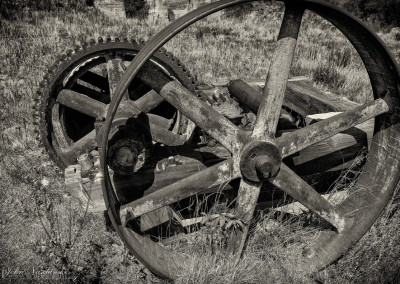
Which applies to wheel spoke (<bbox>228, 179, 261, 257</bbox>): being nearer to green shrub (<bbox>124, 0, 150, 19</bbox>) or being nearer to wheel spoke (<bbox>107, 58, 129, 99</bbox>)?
wheel spoke (<bbox>107, 58, 129, 99</bbox>)

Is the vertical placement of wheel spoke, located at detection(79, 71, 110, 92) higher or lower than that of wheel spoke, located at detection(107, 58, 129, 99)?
Answer: lower

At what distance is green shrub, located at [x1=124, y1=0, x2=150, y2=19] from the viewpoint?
12836 mm

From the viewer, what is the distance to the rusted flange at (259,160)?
2.13 metres

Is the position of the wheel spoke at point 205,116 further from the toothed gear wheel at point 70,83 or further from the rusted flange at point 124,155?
the toothed gear wheel at point 70,83

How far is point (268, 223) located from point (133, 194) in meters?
1.08

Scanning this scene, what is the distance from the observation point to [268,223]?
284 centimetres

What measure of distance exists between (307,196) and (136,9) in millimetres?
12262

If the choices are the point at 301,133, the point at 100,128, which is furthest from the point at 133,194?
the point at 301,133

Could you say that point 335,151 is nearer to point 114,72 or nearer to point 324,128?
point 324,128

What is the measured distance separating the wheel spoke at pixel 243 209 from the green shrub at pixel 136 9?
1162cm

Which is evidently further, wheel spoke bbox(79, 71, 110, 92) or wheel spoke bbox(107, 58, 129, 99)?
wheel spoke bbox(79, 71, 110, 92)

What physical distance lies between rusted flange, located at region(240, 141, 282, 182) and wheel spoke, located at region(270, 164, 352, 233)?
0.50 ft

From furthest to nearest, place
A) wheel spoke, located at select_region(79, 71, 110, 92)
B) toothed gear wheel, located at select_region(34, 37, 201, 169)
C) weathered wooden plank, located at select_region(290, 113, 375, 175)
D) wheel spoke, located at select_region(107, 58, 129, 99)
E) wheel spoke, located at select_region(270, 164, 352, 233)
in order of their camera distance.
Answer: wheel spoke, located at select_region(79, 71, 110, 92), toothed gear wheel, located at select_region(34, 37, 201, 169), wheel spoke, located at select_region(107, 58, 129, 99), weathered wooden plank, located at select_region(290, 113, 375, 175), wheel spoke, located at select_region(270, 164, 352, 233)

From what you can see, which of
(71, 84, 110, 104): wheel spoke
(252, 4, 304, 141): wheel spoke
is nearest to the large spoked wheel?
(252, 4, 304, 141): wheel spoke
